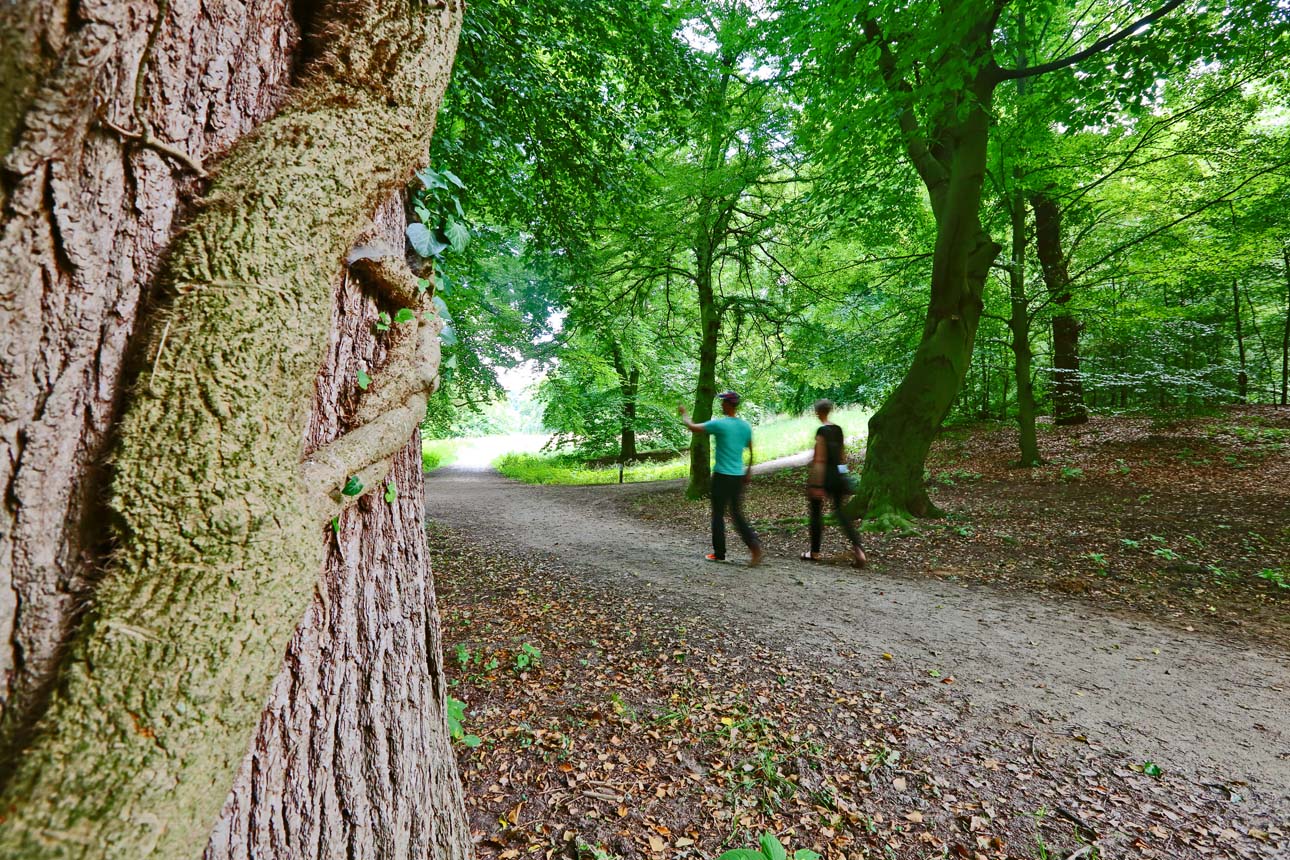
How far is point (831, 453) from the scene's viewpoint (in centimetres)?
610

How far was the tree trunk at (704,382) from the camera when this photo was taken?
10.9 meters

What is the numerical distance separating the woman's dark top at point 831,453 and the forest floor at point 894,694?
3.32ft

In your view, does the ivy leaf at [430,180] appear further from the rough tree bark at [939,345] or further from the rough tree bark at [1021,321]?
the rough tree bark at [1021,321]

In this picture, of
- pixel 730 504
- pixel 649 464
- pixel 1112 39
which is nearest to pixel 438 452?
pixel 649 464

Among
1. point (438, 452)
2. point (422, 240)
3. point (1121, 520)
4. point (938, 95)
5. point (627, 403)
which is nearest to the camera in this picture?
point (422, 240)

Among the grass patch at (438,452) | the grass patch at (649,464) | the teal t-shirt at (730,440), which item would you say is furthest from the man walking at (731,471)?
the grass patch at (438,452)

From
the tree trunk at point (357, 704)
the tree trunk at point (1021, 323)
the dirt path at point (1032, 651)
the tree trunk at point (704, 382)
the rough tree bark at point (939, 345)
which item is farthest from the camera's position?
the tree trunk at point (704, 382)

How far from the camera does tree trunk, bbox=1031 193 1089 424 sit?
12.4m

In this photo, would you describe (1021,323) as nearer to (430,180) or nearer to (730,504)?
(730,504)

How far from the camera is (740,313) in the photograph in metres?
10.9

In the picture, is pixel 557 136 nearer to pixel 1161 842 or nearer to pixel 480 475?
pixel 1161 842

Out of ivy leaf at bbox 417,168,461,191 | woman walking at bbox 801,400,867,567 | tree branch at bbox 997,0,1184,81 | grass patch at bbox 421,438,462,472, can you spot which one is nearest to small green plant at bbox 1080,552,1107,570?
woman walking at bbox 801,400,867,567

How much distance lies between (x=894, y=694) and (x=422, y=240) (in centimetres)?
345

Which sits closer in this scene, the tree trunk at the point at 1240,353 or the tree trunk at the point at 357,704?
the tree trunk at the point at 357,704
